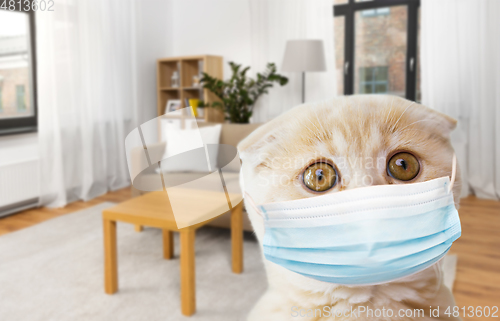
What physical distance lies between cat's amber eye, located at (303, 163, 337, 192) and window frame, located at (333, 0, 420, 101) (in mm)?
3522

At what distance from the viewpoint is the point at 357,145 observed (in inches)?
12.0

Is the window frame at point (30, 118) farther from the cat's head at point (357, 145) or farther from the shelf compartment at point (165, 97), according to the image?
the cat's head at point (357, 145)

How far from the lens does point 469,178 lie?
10.5 ft

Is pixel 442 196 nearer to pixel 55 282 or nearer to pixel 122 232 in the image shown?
pixel 55 282

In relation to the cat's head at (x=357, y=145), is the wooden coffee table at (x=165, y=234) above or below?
below

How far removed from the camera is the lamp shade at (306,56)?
320cm

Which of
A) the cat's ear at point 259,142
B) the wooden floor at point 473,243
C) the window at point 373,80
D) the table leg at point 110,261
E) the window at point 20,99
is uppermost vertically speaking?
the window at point 373,80

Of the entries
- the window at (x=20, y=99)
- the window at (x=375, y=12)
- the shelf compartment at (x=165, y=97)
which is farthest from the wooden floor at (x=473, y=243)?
the window at (x=375, y=12)

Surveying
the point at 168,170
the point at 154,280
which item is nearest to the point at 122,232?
the point at 154,280

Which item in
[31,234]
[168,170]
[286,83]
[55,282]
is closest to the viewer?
[168,170]

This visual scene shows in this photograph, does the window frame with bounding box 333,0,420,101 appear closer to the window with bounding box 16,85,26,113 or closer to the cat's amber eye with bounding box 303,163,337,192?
the window with bounding box 16,85,26,113

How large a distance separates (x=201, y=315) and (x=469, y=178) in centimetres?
272

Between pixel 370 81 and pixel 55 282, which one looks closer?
pixel 55 282

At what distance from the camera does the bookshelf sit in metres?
4.07
